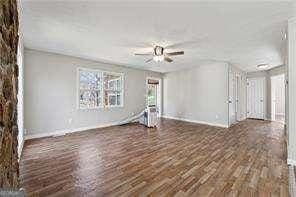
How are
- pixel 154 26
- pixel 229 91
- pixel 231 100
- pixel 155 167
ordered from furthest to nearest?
1. pixel 231 100
2. pixel 229 91
3. pixel 154 26
4. pixel 155 167

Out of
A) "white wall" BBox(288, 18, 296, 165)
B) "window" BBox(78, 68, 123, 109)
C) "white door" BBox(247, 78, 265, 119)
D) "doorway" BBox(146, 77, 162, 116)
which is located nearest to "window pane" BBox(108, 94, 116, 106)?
"window" BBox(78, 68, 123, 109)

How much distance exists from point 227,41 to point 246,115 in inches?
240

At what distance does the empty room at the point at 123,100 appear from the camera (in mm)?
2238

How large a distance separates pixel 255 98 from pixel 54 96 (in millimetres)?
8910

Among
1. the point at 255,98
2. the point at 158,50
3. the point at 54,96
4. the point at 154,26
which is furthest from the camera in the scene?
the point at 255,98

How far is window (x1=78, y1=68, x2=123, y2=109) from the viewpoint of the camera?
6046 mm

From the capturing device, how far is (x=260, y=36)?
3.81 metres

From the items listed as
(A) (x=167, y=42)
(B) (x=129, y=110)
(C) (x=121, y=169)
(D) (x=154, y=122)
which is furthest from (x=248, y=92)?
(C) (x=121, y=169)

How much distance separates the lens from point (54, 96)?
207 inches

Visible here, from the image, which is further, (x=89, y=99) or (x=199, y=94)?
(x=199, y=94)

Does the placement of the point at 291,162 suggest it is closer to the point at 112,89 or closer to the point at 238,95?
the point at 238,95

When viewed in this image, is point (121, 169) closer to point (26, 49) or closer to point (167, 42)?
point (167, 42)

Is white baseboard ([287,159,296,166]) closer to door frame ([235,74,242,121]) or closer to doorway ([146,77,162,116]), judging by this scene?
door frame ([235,74,242,121])

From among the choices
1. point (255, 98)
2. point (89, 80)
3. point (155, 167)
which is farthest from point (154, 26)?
point (255, 98)
